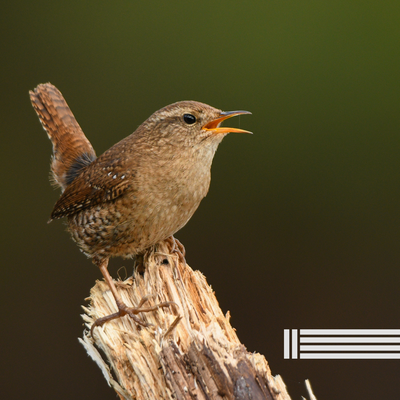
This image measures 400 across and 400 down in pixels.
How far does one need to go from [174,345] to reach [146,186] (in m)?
0.64

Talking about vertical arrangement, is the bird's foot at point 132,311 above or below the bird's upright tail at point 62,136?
below

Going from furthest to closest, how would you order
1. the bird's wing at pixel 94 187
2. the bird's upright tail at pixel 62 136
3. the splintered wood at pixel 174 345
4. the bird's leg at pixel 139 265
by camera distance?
the bird's upright tail at pixel 62 136 < the bird's leg at pixel 139 265 < the bird's wing at pixel 94 187 < the splintered wood at pixel 174 345

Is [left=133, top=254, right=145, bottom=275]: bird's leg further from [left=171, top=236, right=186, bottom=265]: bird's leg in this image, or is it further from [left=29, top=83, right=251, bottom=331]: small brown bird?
[left=171, top=236, right=186, bottom=265]: bird's leg

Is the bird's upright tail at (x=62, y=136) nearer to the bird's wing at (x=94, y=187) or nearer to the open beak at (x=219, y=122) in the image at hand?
the bird's wing at (x=94, y=187)

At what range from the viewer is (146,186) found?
206cm

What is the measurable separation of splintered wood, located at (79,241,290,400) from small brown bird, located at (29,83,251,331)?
0.24 feet

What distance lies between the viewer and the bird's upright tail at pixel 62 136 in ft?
8.54

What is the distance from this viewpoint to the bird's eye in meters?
2.07

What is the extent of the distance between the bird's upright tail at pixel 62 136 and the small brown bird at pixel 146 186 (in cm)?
35

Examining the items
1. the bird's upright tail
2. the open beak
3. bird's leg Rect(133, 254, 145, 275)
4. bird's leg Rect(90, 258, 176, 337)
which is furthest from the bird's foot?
the bird's upright tail

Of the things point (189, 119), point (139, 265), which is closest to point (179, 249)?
point (139, 265)

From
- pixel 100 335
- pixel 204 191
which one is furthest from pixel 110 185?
pixel 100 335

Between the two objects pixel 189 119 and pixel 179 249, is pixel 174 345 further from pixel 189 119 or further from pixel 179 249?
pixel 189 119

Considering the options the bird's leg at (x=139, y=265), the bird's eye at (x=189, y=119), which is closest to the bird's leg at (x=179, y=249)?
the bird's leg at (x=139, y=265)
